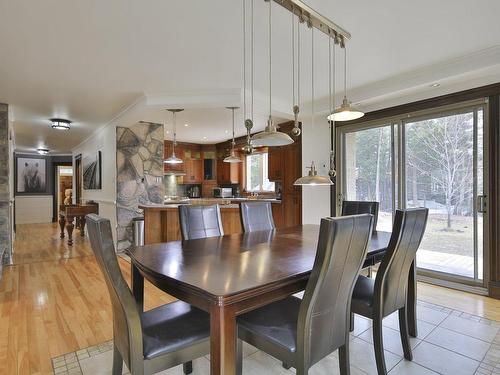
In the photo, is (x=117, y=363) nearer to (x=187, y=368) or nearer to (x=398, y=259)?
(x=187, y=368)

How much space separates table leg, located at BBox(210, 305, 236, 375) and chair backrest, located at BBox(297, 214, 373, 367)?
334mm

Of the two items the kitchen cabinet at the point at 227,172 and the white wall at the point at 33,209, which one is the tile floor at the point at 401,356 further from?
the white wall at the point at 33,209

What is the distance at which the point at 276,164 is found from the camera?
571cm

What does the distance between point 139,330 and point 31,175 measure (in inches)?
425

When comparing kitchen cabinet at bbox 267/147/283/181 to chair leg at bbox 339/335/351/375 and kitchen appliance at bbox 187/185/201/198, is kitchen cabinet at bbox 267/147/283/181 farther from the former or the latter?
chair leg at bbox 339/335/351/375

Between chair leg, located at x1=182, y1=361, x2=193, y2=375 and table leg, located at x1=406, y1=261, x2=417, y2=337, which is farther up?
table leg, located at x1=406, y1=261, x2=417, y2=337

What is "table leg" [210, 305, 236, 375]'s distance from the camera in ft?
3.97

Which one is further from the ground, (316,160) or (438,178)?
(316,160)

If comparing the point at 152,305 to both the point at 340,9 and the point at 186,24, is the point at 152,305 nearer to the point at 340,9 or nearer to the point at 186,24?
the point at 186,24

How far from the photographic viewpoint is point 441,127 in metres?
3.60

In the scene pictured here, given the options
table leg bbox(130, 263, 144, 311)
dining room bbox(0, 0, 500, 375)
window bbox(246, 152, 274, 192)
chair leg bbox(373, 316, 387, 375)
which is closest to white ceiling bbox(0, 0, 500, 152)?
dining room bbox(0, 0, 500, 375)

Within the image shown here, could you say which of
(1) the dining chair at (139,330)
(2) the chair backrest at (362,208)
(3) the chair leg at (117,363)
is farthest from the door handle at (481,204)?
(3) the chair leg at (117,363)

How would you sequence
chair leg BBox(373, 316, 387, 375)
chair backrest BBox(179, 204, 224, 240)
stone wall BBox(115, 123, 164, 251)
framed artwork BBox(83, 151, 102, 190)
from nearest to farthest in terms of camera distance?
chair leg BBox(373, 316, 387, 375), chair backrest BBox(179, 204, 224, 240), stone wall BBox(115, 123, 164, 251), framed artwork BBox(83, 151, 102, 190)

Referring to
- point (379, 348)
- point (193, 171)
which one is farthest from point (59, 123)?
point (379, 348)
